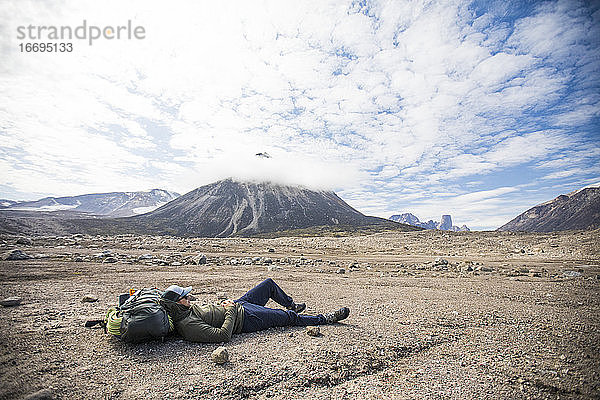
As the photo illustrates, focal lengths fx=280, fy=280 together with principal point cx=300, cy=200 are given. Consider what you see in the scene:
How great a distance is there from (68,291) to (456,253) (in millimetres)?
40211

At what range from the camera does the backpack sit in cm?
602

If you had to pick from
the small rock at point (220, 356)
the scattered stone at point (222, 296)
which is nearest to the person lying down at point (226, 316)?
the small rock at point (220, 356)

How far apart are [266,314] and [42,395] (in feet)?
14.9

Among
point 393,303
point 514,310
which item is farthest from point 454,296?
point 393,303

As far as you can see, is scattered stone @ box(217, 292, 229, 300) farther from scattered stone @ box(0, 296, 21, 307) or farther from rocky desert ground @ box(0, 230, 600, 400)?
scattered stone @ box(0, 296, 21, 307)

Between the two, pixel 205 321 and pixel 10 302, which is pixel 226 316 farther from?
pixel 10 302

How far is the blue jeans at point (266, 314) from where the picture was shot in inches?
294

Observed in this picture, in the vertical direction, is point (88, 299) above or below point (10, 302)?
below

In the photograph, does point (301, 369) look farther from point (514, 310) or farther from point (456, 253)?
point (456, 253)

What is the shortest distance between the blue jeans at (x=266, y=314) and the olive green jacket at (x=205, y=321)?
1.26ft

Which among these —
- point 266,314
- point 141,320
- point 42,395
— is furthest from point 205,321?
point 42,395

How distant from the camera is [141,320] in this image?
6.05 meters

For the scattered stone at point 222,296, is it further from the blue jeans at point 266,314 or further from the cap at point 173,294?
the cap at point 173,294

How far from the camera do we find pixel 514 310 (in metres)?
9.72
